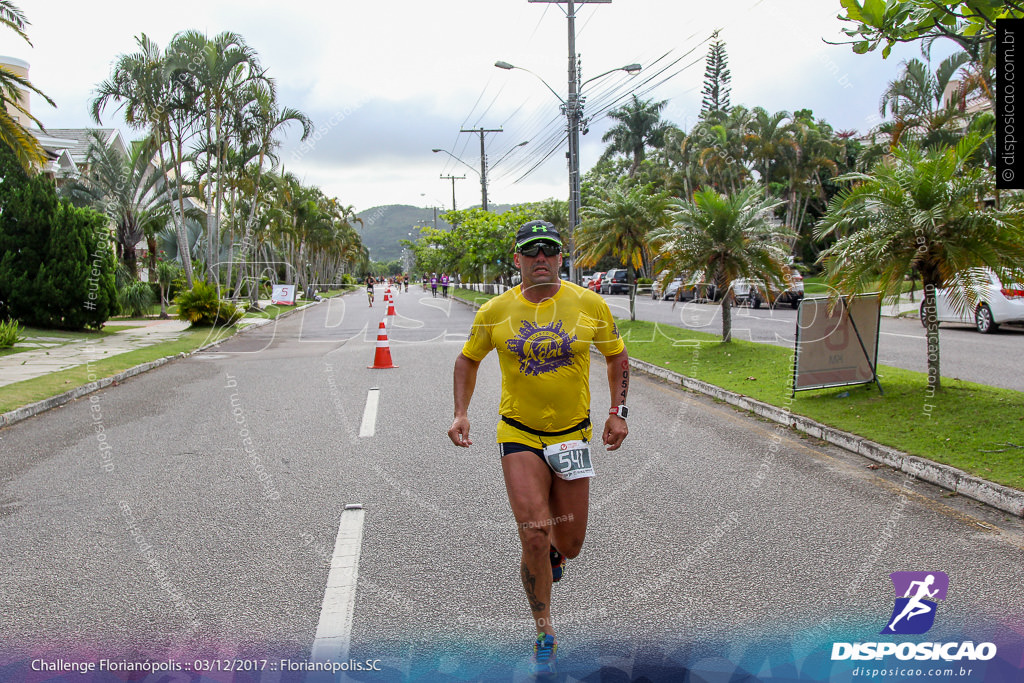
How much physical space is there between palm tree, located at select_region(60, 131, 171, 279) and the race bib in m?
27.4

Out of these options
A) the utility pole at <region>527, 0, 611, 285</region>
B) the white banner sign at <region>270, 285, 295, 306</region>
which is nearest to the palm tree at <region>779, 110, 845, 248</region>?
the utility pole at <region>527, 0, 611, 285</region>

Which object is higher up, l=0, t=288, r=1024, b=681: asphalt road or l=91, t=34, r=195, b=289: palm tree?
l=91, t=34, r=195, b=289: palm tree

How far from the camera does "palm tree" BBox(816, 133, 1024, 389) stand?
7824 mm

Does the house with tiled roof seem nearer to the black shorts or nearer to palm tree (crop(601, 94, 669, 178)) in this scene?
the black shorts

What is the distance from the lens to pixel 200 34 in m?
24.5

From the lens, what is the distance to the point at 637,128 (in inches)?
2413

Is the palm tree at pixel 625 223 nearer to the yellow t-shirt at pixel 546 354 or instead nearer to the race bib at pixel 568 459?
the yellow t-shirt at pixel 546 354

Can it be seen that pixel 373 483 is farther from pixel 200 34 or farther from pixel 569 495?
pixel 200 34

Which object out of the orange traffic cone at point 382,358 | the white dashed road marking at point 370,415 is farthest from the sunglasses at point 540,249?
the orange traffic cone at point 382,358

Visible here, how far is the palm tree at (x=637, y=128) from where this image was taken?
2387 inches

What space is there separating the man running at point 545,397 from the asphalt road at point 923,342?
8.74m

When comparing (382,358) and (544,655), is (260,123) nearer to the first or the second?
(382,358)
